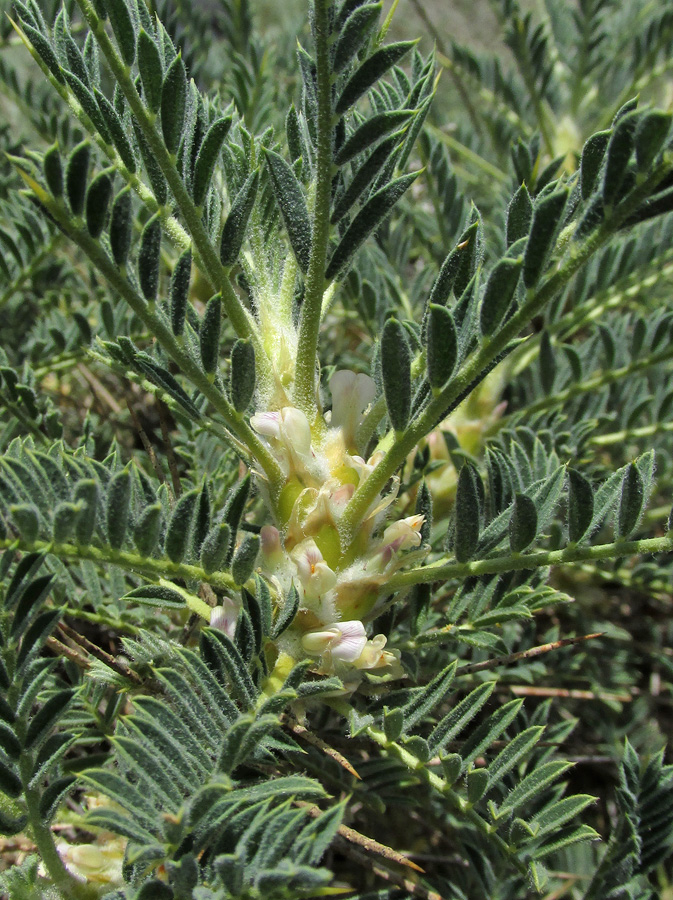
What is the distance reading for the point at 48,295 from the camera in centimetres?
133

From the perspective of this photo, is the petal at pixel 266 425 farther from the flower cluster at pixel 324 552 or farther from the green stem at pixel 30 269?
the green stem at pixel 30 269

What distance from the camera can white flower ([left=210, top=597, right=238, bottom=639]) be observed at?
0.68 metres

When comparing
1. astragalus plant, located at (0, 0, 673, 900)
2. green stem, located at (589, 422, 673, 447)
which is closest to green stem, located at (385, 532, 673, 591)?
astragalus plant, located at (0, 0, 673, 900)

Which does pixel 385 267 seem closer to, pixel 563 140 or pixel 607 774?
pixel 563 140

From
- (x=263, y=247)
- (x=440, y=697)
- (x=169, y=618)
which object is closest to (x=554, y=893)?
(x=440, y=697)

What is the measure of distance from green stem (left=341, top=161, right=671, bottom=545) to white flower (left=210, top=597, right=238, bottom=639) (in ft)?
0.42

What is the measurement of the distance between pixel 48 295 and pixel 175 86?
32.5 inches

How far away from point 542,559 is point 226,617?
12.0 inches

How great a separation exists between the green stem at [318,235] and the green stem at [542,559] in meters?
0.20

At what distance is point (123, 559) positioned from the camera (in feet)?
1.95

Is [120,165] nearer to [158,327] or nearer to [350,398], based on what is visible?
[158,327]

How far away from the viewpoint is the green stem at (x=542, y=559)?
0.63 meters

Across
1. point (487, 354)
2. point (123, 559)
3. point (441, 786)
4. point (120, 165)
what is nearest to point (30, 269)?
point (120, 165)

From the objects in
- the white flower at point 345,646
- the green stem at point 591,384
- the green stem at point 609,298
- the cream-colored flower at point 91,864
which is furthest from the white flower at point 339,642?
the green stem at point 609,298
